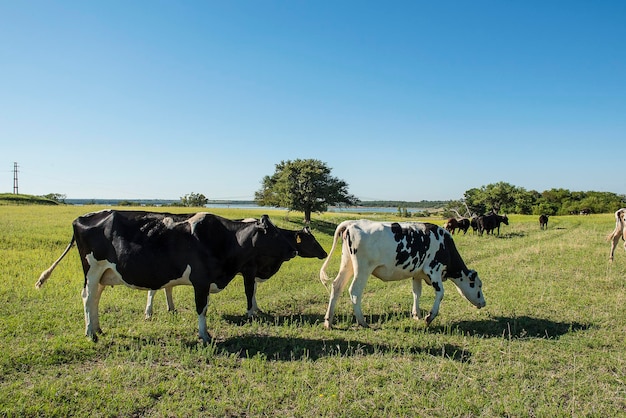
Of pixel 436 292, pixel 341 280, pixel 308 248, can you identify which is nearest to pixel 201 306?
pixel 341 280

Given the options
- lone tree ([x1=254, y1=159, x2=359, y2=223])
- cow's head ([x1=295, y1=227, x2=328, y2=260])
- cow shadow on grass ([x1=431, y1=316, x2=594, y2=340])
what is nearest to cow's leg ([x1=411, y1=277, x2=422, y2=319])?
cow shadow on grass ([x1=431, y1=316, x2=594, y2=340])

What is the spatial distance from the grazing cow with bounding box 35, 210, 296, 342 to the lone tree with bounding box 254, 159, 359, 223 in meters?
31.3

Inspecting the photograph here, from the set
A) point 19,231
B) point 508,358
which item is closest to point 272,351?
point 508,358

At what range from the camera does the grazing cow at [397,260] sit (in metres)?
7.98

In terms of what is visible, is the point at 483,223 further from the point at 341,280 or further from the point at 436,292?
the point at 341,280

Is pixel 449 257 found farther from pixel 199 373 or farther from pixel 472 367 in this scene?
pixel 199 373

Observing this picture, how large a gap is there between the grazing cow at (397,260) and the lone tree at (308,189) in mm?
30271

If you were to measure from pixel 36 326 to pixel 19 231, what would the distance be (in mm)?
16074

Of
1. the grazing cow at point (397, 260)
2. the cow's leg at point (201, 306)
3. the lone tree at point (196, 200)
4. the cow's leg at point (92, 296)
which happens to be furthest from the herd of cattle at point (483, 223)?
the lone tree at point (196, 200)

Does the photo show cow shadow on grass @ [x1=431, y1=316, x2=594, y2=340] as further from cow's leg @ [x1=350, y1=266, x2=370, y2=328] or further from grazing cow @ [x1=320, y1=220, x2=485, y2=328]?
cow's leg @ [x1=350, y1=266, x2=370, y2=328]

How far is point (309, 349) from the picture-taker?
6.43 meters

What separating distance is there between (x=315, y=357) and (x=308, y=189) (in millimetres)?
32972

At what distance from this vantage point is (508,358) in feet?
19.5

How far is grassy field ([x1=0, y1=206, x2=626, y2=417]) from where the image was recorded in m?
4.57
